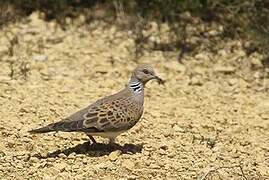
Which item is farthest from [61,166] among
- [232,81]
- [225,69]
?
[225,69]

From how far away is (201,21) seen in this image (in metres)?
10.8

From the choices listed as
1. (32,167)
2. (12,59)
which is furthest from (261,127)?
(12,59)

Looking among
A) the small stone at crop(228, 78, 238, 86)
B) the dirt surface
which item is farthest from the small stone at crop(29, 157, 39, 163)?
the small stone at crop(228, 78, 238, 86)

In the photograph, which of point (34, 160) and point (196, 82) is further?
point (196, 82)

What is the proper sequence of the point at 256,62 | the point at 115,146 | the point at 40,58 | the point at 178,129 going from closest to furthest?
1. the point at 115,146
2. the point at 178,129
3. the point at 40,58
4. the point at 256,62

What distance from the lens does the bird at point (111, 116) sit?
20.8 feet

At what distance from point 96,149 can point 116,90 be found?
202 cm

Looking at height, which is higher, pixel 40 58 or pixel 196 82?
pixel 40 58

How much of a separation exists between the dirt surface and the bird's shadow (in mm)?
10

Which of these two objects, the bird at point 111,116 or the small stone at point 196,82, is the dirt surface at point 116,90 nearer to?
the small stone at point 196,82

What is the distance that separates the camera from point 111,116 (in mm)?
6516

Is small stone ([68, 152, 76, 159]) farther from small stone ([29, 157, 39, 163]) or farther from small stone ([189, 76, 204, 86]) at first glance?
small stone ([189, 76, 204, 86])

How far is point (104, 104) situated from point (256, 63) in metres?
3.75

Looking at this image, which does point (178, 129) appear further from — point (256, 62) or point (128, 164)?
point (256, 62)
